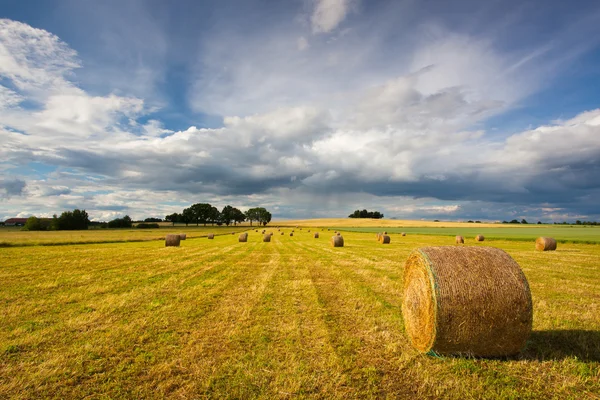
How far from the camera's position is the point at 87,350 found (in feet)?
20.9

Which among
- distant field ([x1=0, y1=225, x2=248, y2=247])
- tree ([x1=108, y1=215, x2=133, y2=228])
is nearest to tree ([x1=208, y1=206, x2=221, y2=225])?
tree ([x1=108, y1=215, x2=133, y2=228])

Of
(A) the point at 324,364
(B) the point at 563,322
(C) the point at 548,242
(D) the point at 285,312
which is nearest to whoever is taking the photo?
(A) the point at 324,364

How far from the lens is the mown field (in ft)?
16.7

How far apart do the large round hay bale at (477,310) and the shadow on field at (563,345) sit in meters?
0.54

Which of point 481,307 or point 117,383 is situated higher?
point 481,307

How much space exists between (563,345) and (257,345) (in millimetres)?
6177

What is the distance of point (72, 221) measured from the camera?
95312 millimetres

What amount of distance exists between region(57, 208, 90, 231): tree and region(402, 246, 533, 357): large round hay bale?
109718 mm

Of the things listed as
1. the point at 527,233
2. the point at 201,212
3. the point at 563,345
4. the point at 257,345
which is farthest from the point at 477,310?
the point at 201,212

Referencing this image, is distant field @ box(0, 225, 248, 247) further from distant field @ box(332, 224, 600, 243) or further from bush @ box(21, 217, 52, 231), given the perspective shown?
distant field @ box(332, 224, 600, 243)

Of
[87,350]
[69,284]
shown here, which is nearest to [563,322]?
[87,350]

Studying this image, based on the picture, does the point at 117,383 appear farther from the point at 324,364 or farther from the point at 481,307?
the point at 481,307

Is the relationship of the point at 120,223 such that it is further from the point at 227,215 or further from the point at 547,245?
the point at 547,245

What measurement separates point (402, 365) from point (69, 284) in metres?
12.5
